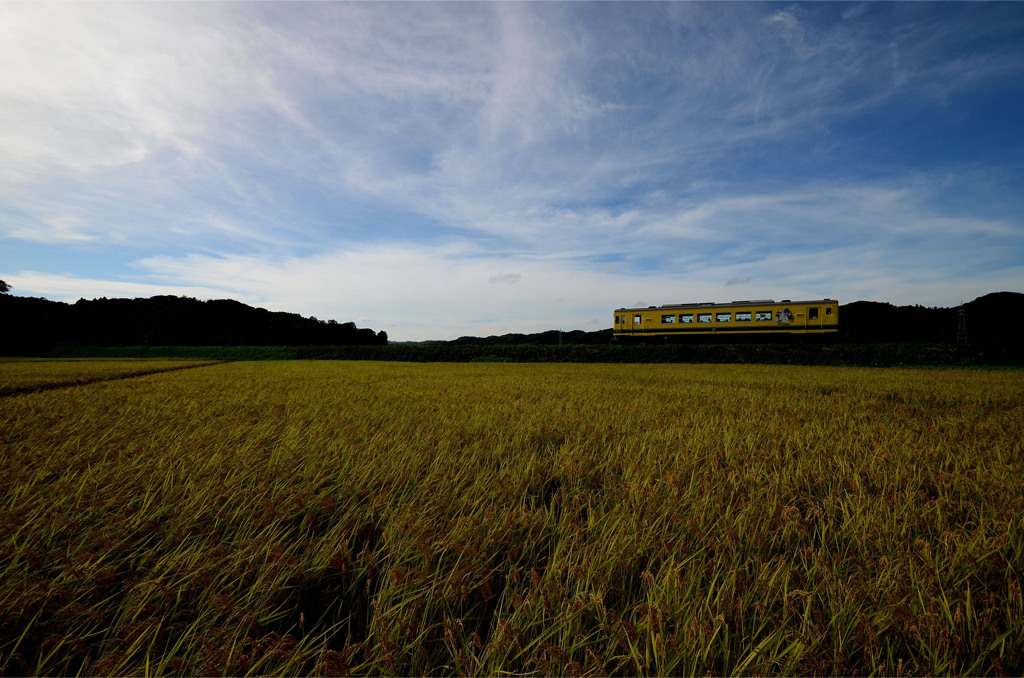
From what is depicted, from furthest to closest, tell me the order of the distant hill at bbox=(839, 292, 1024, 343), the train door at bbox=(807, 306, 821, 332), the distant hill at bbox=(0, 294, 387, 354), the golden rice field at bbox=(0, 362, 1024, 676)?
the distant hill at bbox=(0, 294, 387, 354) → the distant hill at bbox=(839, 292, 1024, 343) → the train door at bbox=(807, 306, 821, 332) → the golden rice field at bbox=(0, 362, 1024, 676)

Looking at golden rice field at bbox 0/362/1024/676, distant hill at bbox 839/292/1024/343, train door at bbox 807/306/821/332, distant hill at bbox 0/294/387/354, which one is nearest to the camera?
golden rice field at bbox 0/362/1024/676

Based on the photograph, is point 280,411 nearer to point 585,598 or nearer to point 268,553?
point 268,553

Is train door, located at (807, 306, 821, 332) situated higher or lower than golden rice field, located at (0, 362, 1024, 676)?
higher

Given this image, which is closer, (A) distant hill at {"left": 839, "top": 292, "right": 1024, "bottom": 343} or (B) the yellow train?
(B) the yellow train

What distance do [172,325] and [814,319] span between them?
71733mm

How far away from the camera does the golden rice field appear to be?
96cm

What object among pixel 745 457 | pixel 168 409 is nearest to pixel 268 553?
pixel 745 457

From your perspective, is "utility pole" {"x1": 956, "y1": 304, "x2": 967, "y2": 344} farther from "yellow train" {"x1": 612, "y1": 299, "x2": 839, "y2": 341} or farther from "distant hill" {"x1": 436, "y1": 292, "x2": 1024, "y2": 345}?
"yellow train" {"x1": 612, "y1": 299, "x2": 839, "y2": 341}

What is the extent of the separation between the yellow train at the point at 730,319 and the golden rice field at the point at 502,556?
23019 millimetres

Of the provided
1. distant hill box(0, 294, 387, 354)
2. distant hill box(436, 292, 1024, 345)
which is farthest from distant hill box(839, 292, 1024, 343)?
distant hill box(0, 294, 387, 354)

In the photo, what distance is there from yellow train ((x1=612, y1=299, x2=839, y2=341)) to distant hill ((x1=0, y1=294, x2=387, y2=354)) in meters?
35.0

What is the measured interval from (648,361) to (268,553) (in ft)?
75.1

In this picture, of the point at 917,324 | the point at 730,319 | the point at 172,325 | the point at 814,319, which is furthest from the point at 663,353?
the point at 172,325

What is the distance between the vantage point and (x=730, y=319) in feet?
80.1
